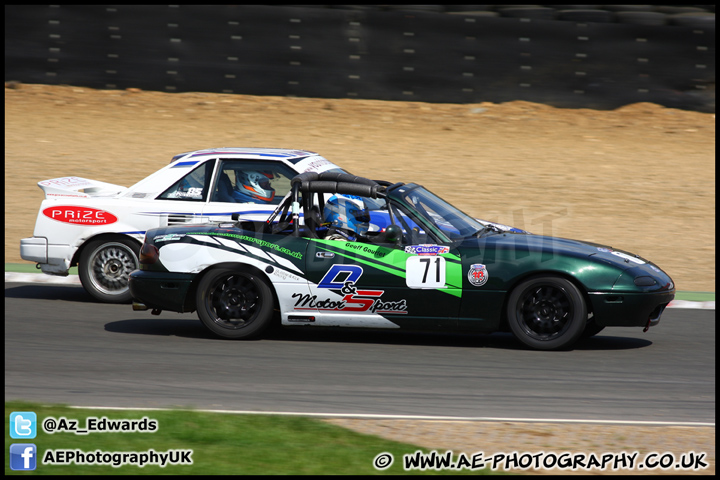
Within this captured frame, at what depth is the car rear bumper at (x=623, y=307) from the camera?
22.3 ft

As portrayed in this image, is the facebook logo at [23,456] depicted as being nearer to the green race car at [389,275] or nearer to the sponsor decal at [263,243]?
the green race car at [389,275]

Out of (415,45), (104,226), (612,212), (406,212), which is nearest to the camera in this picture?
(406,212)

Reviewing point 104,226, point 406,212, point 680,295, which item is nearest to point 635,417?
point 406,212

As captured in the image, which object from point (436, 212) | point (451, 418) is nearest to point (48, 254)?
point (436, 212)

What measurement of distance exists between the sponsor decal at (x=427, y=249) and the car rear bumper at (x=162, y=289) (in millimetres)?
1944

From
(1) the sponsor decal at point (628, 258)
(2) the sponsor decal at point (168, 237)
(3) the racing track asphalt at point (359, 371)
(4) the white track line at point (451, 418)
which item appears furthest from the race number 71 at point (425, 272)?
(2) the sponsor decal at point (168, 237)

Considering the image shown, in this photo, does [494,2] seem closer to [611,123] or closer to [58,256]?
[611,123]

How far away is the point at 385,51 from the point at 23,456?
1258cm

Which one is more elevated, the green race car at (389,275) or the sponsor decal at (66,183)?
the sponsor decal at (66,183)

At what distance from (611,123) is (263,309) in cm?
1112

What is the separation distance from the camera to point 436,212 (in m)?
7.48

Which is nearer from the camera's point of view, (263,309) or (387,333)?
(263,309)

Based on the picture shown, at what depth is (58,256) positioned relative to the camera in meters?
9.00

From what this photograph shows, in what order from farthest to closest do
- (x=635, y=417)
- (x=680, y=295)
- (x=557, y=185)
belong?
(x=557, y=185)
(x=680, y=295)
(x=635, y=417)
